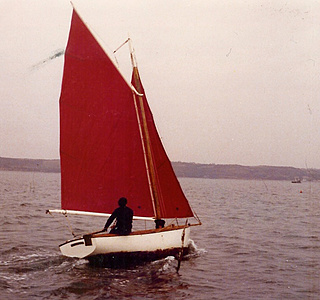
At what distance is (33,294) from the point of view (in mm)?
13453

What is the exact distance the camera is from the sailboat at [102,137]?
696 inches

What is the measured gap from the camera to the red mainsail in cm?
1769

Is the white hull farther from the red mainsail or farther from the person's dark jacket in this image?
the red mainsail

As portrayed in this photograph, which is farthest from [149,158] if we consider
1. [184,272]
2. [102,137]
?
[184,272]

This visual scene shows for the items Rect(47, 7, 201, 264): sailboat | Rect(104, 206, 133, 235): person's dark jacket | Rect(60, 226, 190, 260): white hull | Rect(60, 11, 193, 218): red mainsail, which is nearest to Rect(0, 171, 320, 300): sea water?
Rect(60, 226, 190, 260): white hull

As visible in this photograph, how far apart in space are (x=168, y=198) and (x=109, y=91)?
453 cm

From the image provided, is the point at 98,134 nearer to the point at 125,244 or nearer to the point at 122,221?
the point at 122,221

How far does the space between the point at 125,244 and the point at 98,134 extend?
416 centimetres

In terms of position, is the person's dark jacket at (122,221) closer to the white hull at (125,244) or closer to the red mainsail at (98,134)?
the white hull at (125,244)

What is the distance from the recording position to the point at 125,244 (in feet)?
52.5

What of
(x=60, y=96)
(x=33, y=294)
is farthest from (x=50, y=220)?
(x=33, y=294)

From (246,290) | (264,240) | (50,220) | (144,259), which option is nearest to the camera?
(246,290)

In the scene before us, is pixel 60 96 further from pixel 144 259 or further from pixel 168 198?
pixel 144 259

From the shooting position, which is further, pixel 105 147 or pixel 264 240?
pixel 264 240
